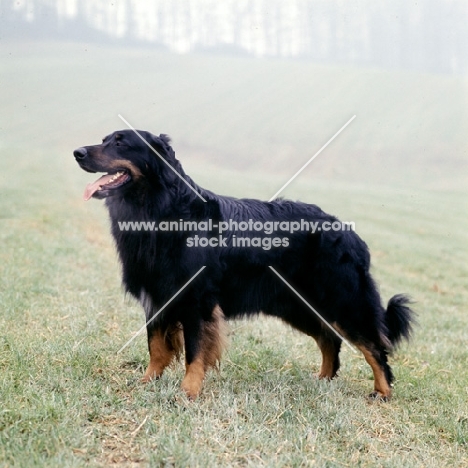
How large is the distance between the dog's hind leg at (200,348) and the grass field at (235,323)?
0.15 m

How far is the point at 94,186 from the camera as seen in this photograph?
14.0 feet

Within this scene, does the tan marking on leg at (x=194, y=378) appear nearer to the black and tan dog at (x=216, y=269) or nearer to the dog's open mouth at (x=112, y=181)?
the black and tan dog at (x=216, y=269)

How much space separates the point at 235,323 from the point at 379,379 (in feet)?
6.70

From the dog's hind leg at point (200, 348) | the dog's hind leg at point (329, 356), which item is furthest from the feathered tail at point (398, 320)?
the dog's hind leg at point (200, 348)

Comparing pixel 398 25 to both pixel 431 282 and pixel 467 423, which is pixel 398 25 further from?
pixel 467 423

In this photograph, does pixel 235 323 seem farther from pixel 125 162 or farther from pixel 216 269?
pixel 125 162

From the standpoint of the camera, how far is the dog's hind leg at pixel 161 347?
183 inches

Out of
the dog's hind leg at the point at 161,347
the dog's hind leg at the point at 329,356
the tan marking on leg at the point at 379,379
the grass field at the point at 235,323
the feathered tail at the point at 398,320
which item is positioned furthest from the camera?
the dog's hind leg at the point at 329,356

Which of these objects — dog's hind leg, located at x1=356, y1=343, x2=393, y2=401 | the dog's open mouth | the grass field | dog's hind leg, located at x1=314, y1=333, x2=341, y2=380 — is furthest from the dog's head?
dog's hind leg, located at x1=356, y1=343, x2=393, y2=401

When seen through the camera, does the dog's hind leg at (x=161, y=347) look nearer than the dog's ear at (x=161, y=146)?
No

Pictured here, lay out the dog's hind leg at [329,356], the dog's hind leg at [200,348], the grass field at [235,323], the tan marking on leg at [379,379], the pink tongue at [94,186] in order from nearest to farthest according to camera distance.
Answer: the grass field at [235,323] < the pink tongue at [94,186] < the dog's hind leg at [200,348] < the tan marking on leg at [379,379] < the dog's hind leg at [329,356]

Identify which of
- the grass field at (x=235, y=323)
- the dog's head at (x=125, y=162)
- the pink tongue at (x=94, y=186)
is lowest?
the grass field at (x=235, y=323)

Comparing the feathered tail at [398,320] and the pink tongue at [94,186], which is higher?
the pink tongue at [94,186]

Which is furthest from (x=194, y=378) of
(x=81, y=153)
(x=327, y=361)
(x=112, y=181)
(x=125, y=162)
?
(x=81, y=153)
